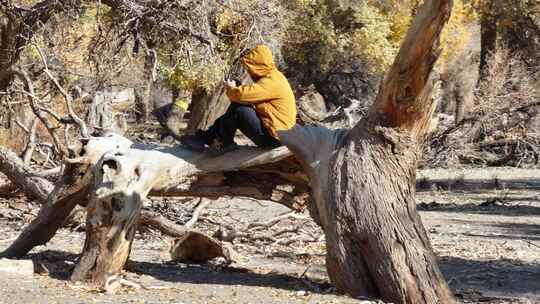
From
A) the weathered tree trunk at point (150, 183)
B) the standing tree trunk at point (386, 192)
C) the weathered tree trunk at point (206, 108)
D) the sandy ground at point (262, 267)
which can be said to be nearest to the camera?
the standing tree trunk at point (386, 192)

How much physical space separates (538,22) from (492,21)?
181 cm

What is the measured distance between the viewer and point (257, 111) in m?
9.50

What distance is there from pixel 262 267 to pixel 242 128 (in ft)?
5.70

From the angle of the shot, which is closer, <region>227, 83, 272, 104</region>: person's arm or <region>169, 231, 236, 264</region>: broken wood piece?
<region>227, 83, 272, 104</region>: person's arm

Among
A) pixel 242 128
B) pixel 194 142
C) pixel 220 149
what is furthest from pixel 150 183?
pixel 242 128

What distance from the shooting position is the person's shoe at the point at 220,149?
377 inches

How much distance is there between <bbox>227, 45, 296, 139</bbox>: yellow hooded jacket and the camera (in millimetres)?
9383

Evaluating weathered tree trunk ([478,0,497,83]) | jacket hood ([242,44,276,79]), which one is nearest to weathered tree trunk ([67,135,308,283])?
jacket hood ([242,44,276,79])

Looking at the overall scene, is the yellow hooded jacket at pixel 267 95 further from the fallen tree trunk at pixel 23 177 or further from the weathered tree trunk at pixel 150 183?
the fallen tree trunk at pixel 23 177

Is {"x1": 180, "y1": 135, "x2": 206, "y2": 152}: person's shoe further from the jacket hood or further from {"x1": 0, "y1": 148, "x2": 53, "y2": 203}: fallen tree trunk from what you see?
{"x1": 0, "y1": 148, "x2": 53, "y2": 203}: fallen tree trunk

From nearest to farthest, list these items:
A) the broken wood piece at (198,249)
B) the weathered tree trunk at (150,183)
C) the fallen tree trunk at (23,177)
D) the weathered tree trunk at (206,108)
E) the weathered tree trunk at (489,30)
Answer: the weathered tree trunk at (150,183), the broken wood piece at (198,249), the fallen tree trunk at (23,177), the weathered tree trunk at (206,108), the weathered tree trunk at (489,30)

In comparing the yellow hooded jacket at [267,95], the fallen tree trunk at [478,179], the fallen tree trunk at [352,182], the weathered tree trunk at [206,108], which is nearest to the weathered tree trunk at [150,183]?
the fallen tree trunk at [352,182]

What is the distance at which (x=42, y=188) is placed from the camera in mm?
13117

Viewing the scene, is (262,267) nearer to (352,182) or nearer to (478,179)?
A: (352,182)
